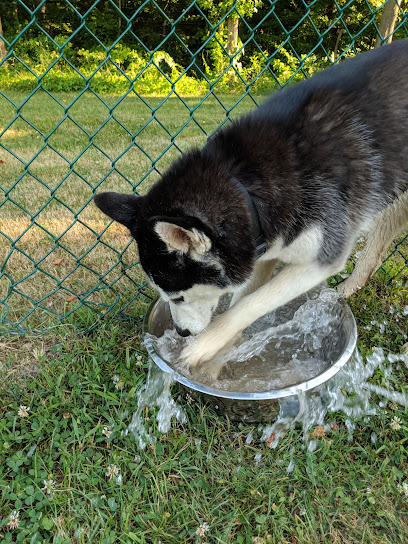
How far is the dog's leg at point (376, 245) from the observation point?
10.2ft

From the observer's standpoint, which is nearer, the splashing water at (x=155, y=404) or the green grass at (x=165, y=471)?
the green grass at (x=165, y=471)

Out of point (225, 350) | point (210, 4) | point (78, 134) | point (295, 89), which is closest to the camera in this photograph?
point (295, 89)

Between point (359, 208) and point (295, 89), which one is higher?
point (295, 89)

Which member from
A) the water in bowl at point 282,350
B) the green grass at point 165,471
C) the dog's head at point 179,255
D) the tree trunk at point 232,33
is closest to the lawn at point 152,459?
the green grass at point 165,471

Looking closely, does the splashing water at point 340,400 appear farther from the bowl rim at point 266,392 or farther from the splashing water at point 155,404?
the splashing water at point 155,404

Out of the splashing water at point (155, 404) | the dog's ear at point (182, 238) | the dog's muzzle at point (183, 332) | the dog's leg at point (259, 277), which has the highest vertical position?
the dog's ear at point (182, 238)

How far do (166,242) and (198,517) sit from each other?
1.32m

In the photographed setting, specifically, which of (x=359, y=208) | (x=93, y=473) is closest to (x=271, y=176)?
(x=359, y=208)

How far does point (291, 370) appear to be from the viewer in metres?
2.93

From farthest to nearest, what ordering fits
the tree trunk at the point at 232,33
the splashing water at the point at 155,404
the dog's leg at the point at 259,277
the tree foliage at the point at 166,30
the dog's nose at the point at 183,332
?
the tree foliage at the point at 166,30 → the tree trunk at the point at 232,33 → the dog's leg at the point at 259,277 → the dog's nose at the point at 183,332 → the splashing water at the point at 155,404

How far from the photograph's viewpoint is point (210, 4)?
12844 millimetres

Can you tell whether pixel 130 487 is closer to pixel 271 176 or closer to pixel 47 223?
pixel 271 176

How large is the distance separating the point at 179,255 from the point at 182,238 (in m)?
0.16

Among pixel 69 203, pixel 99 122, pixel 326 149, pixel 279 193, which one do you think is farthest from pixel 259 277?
pixel 99 122
